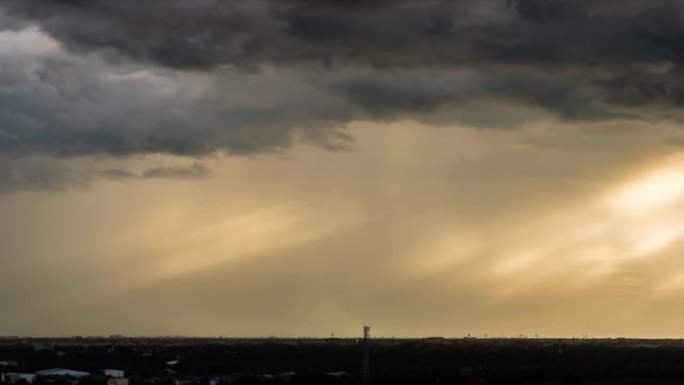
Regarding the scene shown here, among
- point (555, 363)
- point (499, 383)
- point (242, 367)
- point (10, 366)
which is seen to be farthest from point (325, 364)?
point (499, 383)

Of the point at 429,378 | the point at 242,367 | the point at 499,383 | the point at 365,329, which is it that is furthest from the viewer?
the point at 242,367

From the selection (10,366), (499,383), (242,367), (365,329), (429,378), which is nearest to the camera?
(365,329)

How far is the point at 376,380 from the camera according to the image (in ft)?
412

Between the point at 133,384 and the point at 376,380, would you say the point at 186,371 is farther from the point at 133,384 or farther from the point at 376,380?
the point at 376,380

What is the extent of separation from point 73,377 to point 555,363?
240 feet

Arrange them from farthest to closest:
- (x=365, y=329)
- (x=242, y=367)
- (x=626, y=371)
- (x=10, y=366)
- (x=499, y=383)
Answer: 1. (x=242, y=367)
2. (x=10, y=366)
3. (x=626, y=371)
4. (x=499, y=383)
5. (x=365, y=329)

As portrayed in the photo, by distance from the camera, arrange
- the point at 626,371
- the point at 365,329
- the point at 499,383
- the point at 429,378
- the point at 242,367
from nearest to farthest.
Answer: the point at 365,329 < the point at 499,383 < the point at 429,378 < the point at 626,371 < the point at 242,367

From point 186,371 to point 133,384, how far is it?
154 feet

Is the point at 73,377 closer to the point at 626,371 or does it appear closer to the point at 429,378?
the point at 429,378

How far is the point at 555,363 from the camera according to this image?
180 m

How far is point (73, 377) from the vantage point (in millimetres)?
144000

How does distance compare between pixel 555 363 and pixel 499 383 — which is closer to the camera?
pixel 499 383

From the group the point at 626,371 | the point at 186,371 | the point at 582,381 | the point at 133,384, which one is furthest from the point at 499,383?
the point at 186,371

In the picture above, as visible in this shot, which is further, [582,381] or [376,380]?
[376,380]
